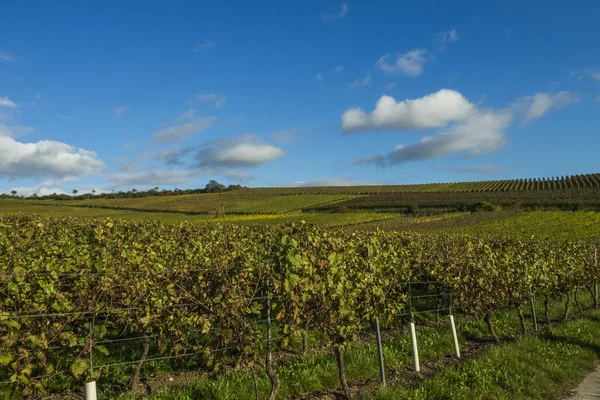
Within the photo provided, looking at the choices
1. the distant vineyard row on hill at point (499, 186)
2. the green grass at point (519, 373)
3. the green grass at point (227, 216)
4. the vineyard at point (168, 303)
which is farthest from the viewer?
the distant vineyard row on hill at point (499, 186)

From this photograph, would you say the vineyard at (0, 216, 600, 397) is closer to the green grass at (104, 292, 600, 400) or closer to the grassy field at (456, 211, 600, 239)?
the green grass at (104, 292, 600, 400)

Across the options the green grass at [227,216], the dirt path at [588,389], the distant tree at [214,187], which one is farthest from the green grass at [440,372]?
the distant tree at [214,187]

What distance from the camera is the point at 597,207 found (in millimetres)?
58062

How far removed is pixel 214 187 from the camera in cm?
12656

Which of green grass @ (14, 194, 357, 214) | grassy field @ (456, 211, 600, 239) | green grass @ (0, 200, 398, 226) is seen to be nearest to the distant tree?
green grass @ (14, 194, 357, 214)

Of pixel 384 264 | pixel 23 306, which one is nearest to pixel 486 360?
pixel 384 264

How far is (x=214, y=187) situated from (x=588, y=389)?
404 feet

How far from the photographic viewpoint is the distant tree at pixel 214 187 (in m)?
124

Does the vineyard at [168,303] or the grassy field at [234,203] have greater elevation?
the grassy field at [234,203]

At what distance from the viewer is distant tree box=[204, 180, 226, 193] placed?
12412cm

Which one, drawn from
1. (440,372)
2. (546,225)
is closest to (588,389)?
(440,372)

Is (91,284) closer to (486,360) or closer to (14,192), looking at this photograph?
(486,360)

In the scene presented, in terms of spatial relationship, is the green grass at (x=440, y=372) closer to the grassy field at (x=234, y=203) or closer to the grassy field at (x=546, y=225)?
the grassy field at (x=546, y=225)

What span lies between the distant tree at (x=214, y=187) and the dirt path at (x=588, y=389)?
120 m
